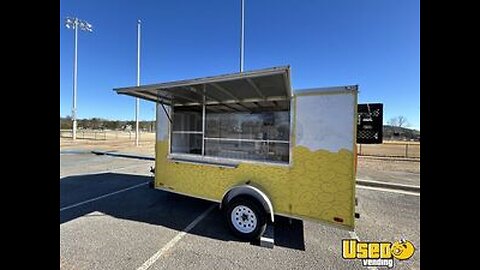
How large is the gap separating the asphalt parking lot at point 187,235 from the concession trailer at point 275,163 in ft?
1.61

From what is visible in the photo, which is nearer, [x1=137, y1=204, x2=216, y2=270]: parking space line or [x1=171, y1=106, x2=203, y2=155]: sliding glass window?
[x1=137, y1=204, x2=216, y2=270]: parking space line

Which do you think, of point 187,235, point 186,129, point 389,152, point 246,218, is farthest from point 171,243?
point 389,152

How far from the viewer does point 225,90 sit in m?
4.61

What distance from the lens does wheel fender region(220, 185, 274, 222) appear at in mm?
3962

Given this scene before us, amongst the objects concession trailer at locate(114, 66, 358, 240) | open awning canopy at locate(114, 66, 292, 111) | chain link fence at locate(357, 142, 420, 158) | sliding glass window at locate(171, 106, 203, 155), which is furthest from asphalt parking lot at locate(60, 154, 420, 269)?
chain link fence at locate(357, 142, 420, 158)

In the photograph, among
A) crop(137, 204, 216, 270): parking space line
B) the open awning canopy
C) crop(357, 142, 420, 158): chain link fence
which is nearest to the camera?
crop(137, 204, 216, 270): parking space line

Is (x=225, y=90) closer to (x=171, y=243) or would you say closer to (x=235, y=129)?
(x=235, y=129)

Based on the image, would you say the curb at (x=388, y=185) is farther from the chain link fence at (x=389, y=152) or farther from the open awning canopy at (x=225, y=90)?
the chain link fence at (x=389, y=152)

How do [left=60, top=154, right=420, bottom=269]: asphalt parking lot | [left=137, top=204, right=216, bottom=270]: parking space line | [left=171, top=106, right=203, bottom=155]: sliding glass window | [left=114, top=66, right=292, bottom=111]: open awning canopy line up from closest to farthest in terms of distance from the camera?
[left=137, top=204, right=216, bottom=270]: parking space line < [left=60, top=154, right=420, bottom=269]: asphalt parking lot < [left=114, top=66, right=292, bottom=111]: open awning canopy < [left=171, top=106, right=203, bottom=155]: sliding glass window

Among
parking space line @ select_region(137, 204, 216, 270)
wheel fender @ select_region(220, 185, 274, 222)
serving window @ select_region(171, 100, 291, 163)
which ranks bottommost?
parking space line @ select_region(137, 204, 216, 270)

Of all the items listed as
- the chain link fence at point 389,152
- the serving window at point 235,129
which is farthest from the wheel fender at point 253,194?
the chain link fence at point 389,152

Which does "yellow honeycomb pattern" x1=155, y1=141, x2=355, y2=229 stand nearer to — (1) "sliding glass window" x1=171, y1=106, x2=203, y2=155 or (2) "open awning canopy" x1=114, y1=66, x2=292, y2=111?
(2) "open awning canopy" x1=114, y1=66, x2=292, y2=111

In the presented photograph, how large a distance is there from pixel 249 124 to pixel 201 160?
8.19ft
